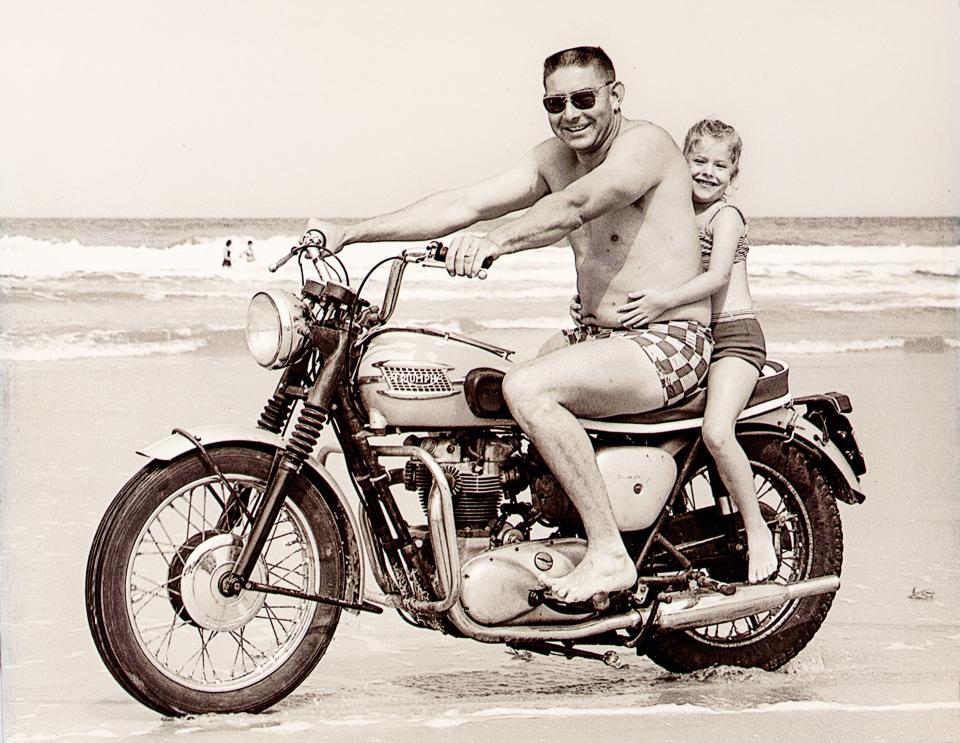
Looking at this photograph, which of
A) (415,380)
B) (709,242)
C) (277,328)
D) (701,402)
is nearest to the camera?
(277,328)

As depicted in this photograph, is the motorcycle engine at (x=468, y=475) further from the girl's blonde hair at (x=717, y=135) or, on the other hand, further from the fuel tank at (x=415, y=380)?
the girl's blonde hair at (x=717, y=135)

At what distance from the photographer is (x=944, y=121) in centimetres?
612

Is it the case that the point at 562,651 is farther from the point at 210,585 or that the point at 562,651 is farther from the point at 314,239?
the point at 314,239

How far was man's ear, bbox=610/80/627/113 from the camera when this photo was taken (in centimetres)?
503

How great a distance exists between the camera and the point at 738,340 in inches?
206

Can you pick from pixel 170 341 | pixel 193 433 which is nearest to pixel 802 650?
pixel 193 433

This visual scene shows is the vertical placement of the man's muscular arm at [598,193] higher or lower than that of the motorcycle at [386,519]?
higher

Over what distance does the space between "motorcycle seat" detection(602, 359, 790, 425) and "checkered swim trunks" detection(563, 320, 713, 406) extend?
3 cm

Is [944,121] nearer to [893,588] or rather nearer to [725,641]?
[893,588]

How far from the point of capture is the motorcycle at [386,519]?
4.62m

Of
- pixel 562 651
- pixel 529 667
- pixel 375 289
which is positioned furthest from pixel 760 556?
pixel 375 289

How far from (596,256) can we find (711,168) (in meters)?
0.75

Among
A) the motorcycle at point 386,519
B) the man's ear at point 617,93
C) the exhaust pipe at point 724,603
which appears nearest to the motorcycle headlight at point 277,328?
the motorcycle at point 386,519

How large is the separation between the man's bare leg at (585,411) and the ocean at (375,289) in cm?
489
